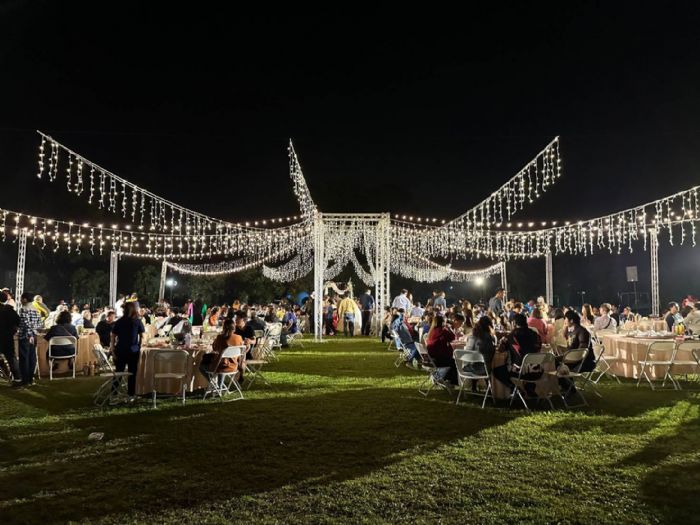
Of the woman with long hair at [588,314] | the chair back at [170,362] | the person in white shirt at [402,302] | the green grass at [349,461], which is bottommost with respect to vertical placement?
the green grass at [349,461]

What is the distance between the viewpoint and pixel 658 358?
8.30 m

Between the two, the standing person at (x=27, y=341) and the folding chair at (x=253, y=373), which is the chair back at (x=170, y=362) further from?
the standing person at (x=27, y=341)

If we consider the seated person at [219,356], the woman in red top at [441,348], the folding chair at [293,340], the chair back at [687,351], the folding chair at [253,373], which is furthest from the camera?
the folding chair at [293,340]

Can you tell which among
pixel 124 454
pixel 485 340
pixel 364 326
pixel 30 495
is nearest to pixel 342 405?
pixel 485 340

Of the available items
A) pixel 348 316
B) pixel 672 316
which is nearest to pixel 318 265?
pixel 348 316

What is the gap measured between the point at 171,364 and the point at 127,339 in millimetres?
650

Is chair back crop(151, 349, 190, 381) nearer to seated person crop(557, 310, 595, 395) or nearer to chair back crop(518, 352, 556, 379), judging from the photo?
chair back crop(518, 352, 556, 379)

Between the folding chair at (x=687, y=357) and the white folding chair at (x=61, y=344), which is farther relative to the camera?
the white folding chair at (x=61, y=344)

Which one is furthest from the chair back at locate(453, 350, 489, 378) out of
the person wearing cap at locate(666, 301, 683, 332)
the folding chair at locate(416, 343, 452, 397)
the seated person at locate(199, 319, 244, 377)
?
the person wearing cap at locate(666, 301, 683, 332)

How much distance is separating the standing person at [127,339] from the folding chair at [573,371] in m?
5.26

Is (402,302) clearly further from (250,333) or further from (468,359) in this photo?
(468,359)

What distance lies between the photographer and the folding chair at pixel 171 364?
266 inches

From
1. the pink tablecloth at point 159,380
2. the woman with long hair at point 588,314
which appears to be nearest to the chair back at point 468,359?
the pink tablecloth at point 159,380

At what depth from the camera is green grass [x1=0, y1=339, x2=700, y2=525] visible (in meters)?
3.35
